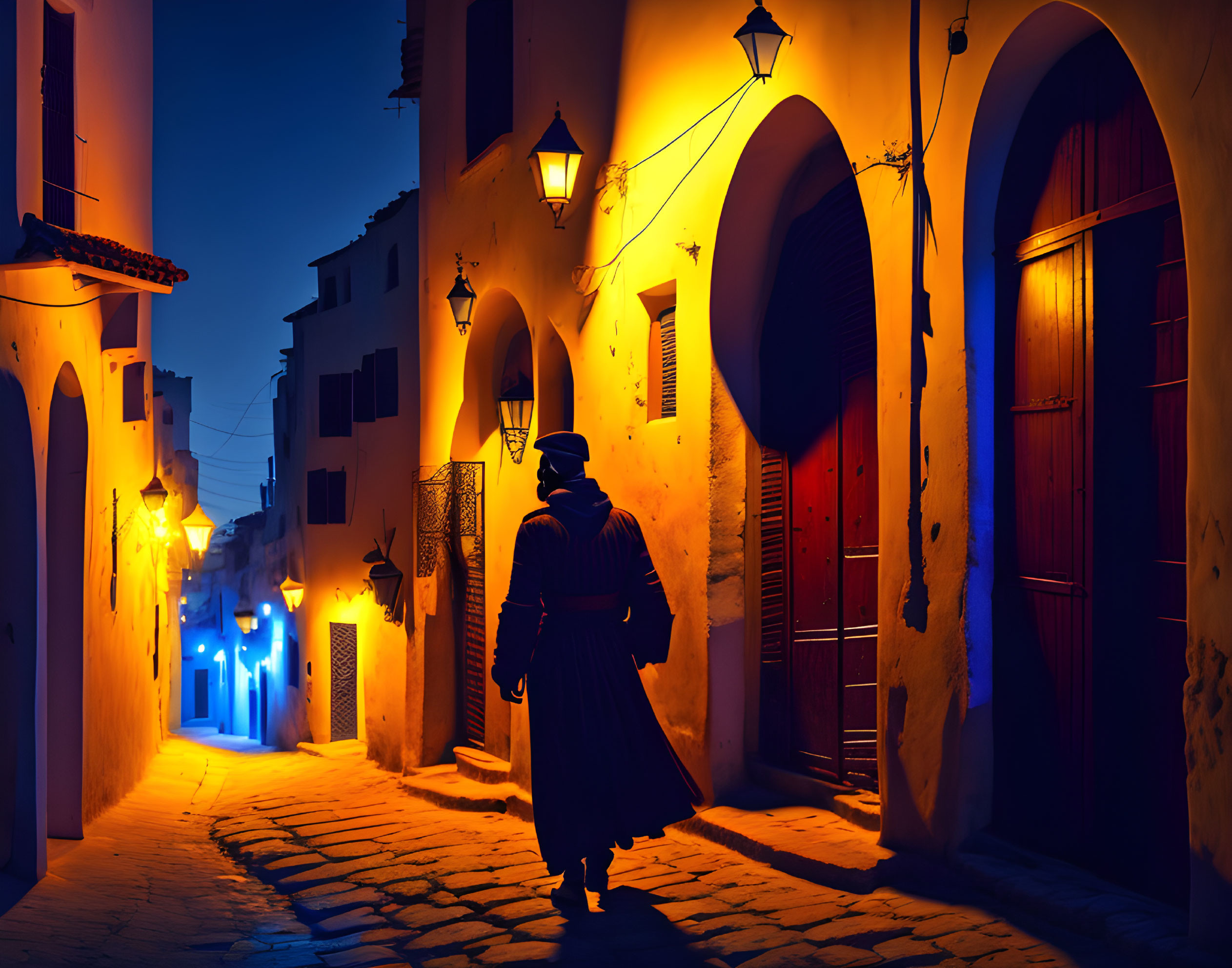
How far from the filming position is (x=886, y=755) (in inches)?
215

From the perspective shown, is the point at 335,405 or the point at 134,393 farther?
the point at 335,405

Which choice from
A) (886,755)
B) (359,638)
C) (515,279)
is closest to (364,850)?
(886,755)

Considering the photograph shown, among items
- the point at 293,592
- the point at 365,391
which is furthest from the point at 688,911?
the point at 293,592

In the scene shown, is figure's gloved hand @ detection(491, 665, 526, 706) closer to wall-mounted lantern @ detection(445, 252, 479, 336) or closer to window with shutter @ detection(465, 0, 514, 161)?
wall-mounted lantern @ detection(445, 252, 479, 336)

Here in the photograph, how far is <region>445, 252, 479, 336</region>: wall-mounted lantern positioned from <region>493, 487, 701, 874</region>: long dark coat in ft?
21.8

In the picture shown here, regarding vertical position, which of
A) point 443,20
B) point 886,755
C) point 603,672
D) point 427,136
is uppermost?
point 443,20

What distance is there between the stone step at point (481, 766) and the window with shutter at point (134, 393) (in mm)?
5382

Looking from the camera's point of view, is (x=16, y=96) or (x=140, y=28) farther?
(x=140, y=28)

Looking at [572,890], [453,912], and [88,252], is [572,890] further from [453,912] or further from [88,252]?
[88,252]

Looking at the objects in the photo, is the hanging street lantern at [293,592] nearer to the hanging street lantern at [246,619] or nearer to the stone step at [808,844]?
the hanging street lantern at [246,619]

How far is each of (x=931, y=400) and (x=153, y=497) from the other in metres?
10.8

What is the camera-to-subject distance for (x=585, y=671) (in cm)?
521

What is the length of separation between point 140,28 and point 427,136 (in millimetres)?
3326

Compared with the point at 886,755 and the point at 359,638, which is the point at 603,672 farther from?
the point at 359,638
